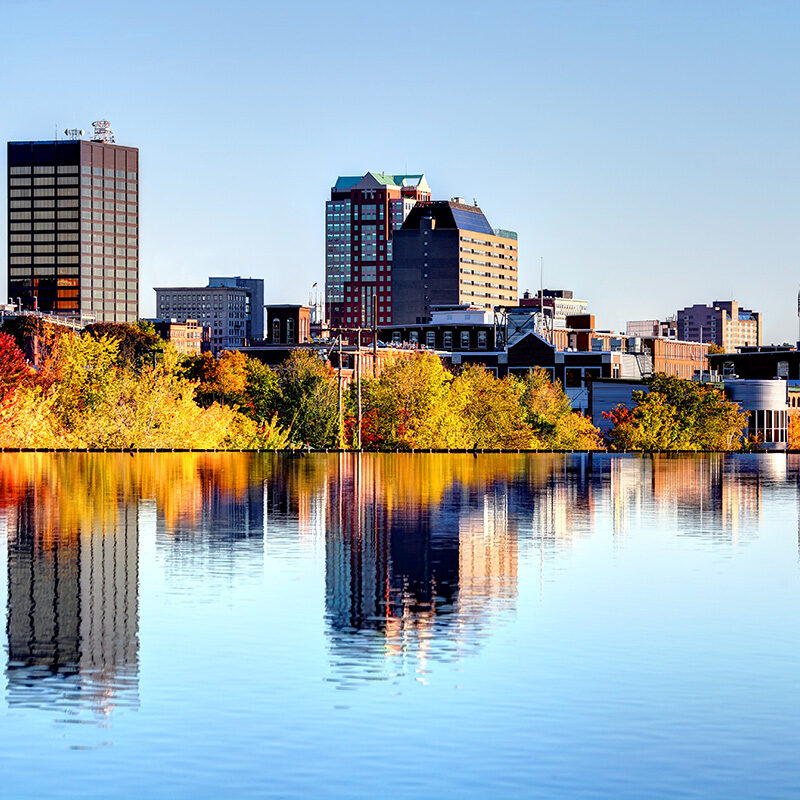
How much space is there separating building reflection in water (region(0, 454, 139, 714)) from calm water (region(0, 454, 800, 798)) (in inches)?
3.9

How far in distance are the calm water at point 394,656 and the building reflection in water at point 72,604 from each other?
0.32 feet

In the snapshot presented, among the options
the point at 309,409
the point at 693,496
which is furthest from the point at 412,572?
the point at 309,409

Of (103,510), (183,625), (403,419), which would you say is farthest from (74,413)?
(183,625)

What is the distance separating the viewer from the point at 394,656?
2703 cm

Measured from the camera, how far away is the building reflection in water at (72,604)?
24422 mm

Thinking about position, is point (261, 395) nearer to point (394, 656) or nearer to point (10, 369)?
point (10, 369)

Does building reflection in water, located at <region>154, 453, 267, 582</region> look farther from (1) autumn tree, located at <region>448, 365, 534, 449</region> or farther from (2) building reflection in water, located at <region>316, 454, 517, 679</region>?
(1) autumn tree, located at <region>448, 365, 534, 449</region>

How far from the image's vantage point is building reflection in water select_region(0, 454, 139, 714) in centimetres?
2442

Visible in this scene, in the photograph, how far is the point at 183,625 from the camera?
101 feet

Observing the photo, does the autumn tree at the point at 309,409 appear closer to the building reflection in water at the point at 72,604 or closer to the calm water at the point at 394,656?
the building reflection in water at the point at 72,604

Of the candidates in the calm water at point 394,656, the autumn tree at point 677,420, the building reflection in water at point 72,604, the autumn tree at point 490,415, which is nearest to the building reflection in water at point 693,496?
the calm water at point 394,656

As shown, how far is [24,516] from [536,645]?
1203 inches

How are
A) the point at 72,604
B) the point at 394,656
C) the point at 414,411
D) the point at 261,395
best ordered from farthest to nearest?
the point at 261,395
the point at 414,411
the point at 72,604
the point at 394,656

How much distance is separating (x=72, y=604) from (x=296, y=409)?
11558 cm
